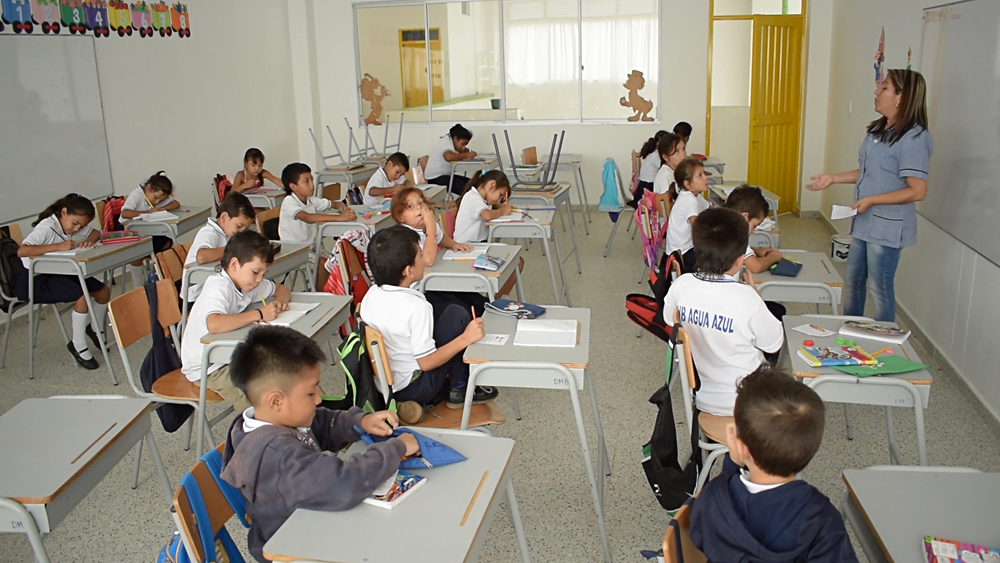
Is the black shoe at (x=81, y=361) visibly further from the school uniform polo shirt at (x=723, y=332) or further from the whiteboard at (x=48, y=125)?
the school uniform polo shirt at (x=723, y=332)

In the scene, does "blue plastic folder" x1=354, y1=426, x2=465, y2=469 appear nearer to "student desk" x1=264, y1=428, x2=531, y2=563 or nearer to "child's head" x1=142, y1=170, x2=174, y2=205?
"student desk" x1=264, y1=428, x2=531, y2=563

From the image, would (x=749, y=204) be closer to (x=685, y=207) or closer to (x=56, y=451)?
(x=685, y=207)

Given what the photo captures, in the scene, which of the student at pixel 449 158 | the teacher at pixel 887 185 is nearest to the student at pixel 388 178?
the student at pixel 449 158

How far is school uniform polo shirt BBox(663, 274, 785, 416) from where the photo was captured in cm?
243

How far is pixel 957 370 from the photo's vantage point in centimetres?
373

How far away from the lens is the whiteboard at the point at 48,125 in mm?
5211

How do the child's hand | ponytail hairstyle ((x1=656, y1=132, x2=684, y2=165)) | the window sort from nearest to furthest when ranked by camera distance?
the child's hand → ponytail hairstyle ((x1=656, y1=132, x2=684, y2=165)) → the window

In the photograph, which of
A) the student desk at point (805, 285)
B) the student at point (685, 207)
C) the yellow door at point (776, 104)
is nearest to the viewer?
the student desk at point (805, 285)

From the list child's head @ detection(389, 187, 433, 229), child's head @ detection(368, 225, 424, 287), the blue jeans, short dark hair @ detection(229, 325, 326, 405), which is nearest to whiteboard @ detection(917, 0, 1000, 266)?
the blue jeans

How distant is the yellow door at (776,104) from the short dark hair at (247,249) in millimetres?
6222

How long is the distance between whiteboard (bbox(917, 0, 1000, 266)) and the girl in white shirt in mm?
1243

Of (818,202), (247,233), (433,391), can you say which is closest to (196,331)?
(247,233)

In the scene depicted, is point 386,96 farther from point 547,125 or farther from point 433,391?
point 433,391

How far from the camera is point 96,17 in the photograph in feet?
19.6
